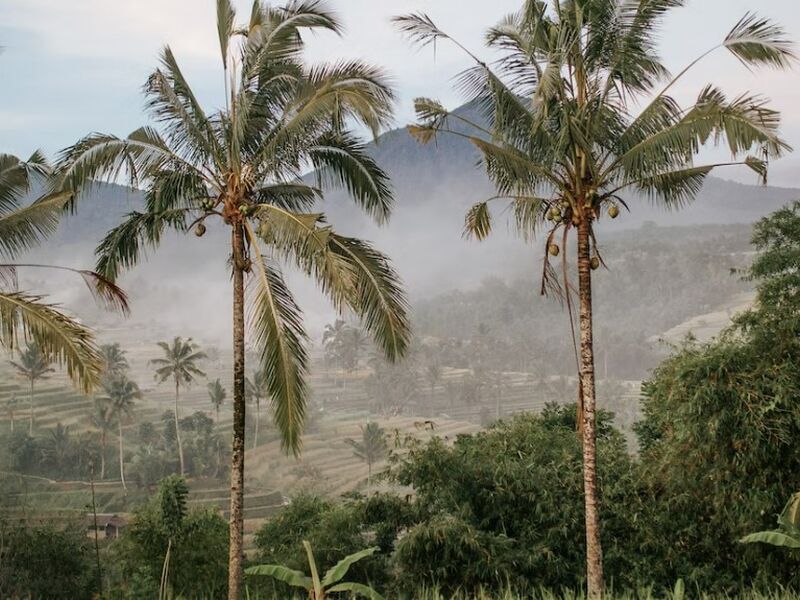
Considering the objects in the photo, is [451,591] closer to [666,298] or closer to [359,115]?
[359,115]

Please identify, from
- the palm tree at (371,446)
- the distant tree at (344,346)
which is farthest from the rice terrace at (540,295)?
the distant tree at (344,346)

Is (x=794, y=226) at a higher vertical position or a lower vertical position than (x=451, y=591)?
higher

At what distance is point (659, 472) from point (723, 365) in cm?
271

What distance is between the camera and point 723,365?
13.3 m

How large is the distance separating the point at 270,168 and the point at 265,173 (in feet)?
0.39

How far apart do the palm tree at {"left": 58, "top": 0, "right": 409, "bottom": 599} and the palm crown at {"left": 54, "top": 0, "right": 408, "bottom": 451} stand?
2 centimetres

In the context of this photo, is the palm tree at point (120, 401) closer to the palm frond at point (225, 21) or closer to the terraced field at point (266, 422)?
the terraced field at point (266, 422)

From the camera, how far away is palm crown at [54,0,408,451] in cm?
1075

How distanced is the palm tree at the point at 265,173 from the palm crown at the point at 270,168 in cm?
2

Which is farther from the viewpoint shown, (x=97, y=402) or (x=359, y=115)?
(x=97, y=402)

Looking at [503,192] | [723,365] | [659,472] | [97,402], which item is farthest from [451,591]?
[97,402]

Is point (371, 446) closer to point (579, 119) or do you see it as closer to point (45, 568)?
point (45, 568)

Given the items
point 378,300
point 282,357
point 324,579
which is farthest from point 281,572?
point 378,300

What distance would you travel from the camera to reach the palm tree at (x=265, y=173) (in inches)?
Answer: 425
